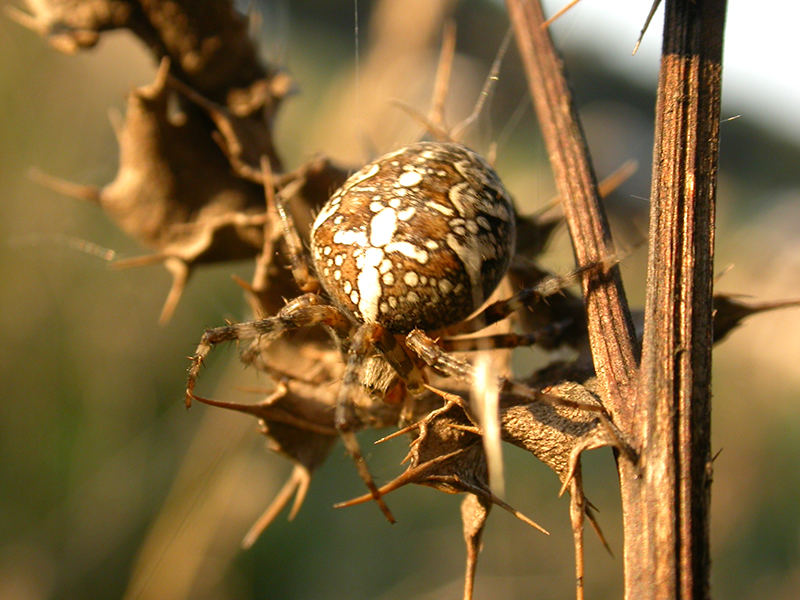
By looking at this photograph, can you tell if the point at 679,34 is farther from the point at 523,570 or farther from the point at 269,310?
the point at 523,570

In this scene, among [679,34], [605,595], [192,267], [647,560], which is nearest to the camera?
[647,560]

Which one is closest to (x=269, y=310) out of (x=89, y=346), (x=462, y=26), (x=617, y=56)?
(x=89, y=346)

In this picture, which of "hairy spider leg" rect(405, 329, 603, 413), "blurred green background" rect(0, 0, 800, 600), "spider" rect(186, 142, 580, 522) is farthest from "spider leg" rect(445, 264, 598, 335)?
"blurred green background" rect(0, 0, 800, 600)

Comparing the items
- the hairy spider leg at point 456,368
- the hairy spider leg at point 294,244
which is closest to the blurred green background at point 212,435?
the hairy spider leg at point 294,244

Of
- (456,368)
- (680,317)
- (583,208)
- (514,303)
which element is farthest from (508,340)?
(680,317)

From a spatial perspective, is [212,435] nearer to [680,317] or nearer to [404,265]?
[404,265]

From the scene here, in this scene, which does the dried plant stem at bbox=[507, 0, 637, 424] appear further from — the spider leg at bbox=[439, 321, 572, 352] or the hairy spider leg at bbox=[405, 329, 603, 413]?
the spider leg at bbox=[439, 321, 572, 352]
